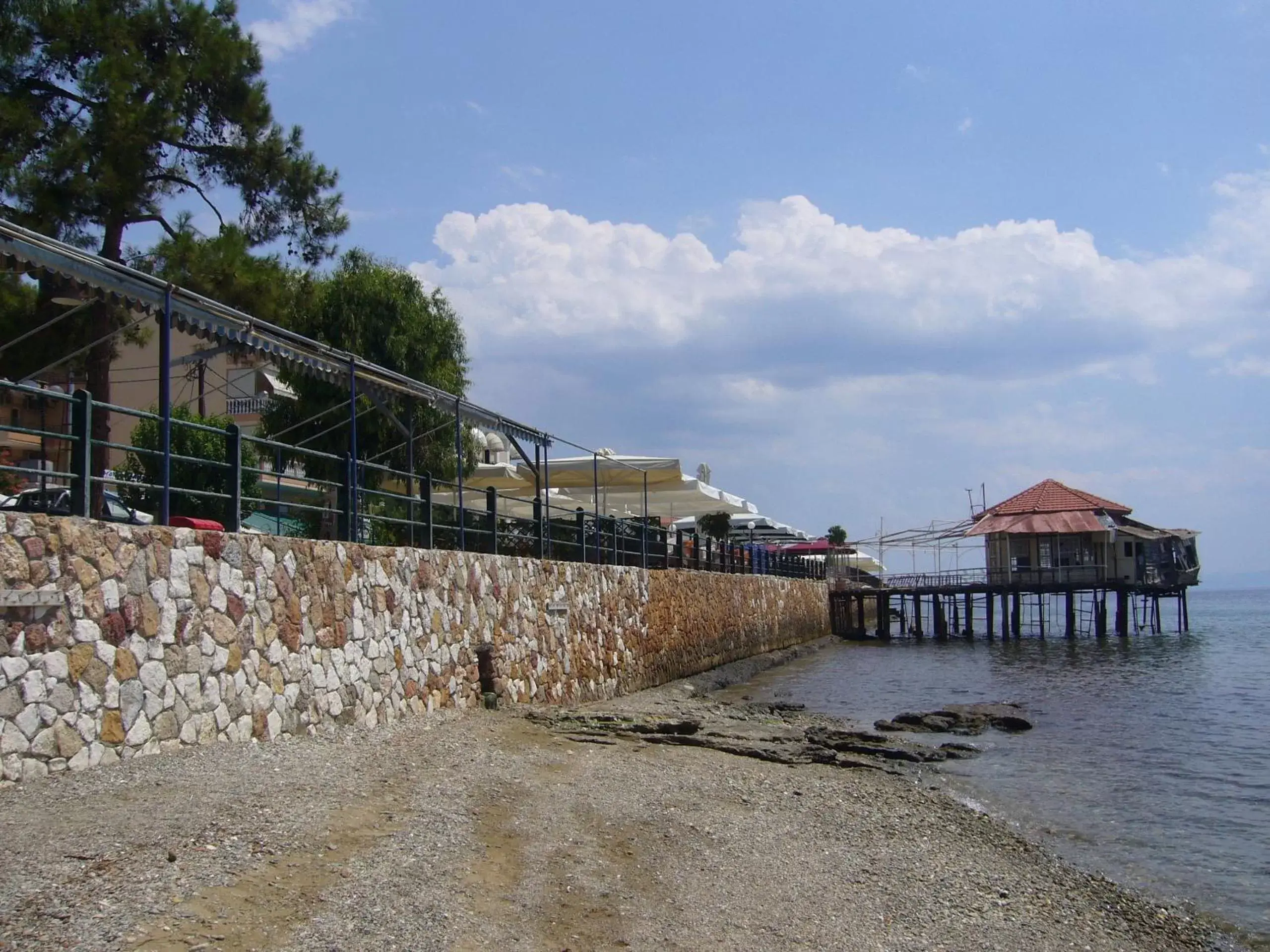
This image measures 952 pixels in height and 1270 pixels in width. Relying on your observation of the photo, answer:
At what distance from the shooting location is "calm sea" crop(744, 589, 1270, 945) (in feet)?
33.9

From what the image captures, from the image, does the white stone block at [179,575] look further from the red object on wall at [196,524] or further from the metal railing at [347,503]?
the red object on wall at [196,524]

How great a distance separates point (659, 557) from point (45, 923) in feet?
61.7

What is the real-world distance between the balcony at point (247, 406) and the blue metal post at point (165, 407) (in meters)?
16.8

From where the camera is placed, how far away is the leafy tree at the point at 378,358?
22.8 metres

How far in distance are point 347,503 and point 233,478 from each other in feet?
7.20

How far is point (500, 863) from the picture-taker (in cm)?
708

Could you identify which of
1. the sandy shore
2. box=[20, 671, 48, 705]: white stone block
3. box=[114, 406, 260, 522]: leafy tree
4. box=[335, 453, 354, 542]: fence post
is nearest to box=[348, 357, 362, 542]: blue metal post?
box=[335, 453, 354, 542]: fence post

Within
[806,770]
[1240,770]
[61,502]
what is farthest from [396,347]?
[1240,770]

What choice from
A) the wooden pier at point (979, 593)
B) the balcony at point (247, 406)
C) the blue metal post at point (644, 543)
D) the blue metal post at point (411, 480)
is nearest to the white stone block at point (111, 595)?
the blue metal post at point (411, 480)

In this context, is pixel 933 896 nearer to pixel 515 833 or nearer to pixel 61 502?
pixel 515 833

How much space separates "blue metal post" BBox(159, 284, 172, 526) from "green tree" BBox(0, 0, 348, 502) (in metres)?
6.52

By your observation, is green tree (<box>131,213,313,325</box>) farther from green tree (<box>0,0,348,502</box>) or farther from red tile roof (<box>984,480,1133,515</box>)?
red tile roof (<box>984,480,1133,515</box>)

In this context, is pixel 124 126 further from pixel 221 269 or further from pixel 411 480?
pixel 411 480

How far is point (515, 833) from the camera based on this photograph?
7.77m
